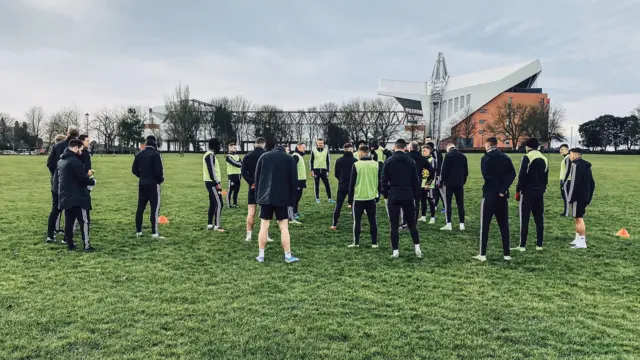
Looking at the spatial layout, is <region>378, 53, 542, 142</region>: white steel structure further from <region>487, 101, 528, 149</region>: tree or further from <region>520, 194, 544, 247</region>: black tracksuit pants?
<region>520, 194, 544, 247</region>: black tracksuit pants

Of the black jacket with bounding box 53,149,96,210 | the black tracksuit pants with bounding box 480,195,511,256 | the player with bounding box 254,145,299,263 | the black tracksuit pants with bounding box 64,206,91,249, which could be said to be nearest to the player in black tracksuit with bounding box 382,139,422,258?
the black tracksuit pants with bounding box 480,195,511,256

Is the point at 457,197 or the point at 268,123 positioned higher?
the point at 268,123

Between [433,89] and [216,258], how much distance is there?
4217 inches

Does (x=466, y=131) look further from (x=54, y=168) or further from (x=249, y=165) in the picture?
(x=54, y=168)

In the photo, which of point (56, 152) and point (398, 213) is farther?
point (56, 152)

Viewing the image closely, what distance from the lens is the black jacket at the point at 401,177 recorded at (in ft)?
23.2

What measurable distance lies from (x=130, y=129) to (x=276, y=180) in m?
83.2

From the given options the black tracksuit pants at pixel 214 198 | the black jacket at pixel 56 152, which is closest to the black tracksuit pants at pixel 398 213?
the black tracksuit pants at pixel 214 198

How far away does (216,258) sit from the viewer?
724 cm

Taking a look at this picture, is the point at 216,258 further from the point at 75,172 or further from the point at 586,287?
the point at 586,287

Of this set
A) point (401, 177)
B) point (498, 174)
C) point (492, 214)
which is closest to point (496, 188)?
point (498, 174)

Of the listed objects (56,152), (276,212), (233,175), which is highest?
(56,152)

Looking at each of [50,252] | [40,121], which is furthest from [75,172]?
[40,121]

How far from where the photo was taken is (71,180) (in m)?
7.20
